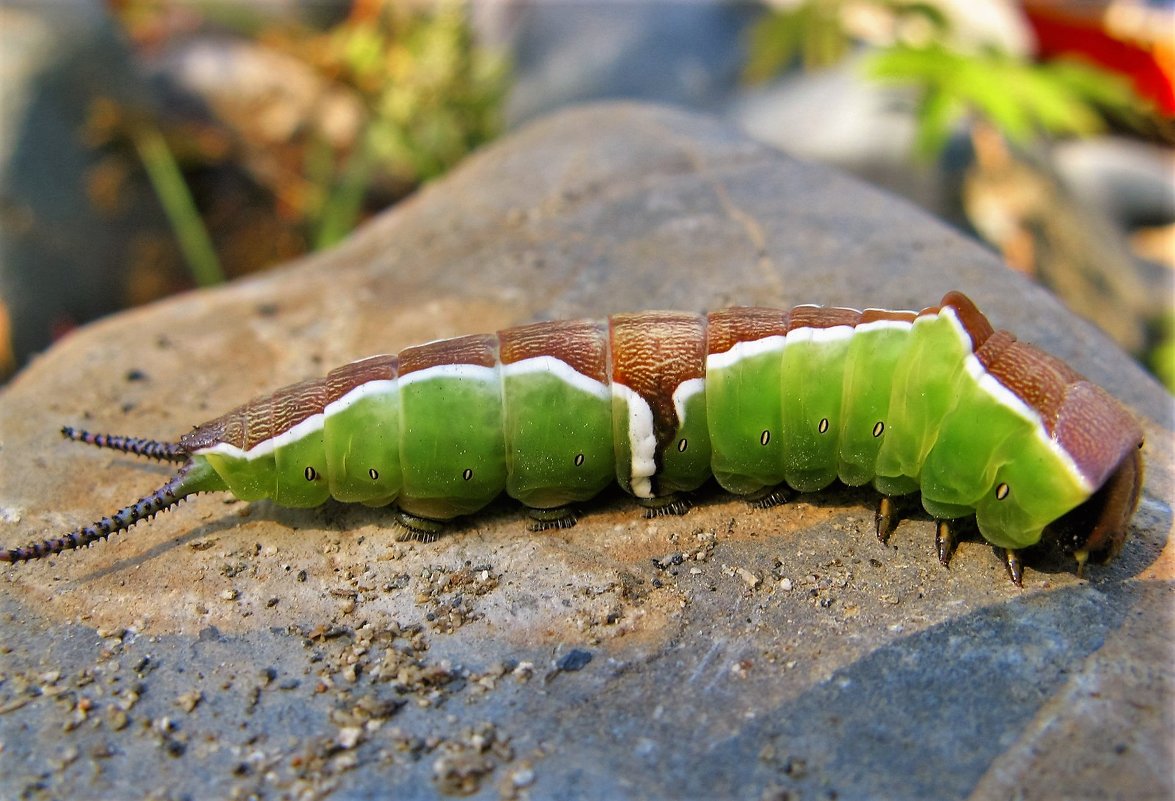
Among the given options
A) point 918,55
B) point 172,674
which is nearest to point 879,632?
point 172,674

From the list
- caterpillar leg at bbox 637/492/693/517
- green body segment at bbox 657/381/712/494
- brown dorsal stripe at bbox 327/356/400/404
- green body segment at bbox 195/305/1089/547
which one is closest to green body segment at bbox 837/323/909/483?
green body segment at bbox 195/305/1089/547

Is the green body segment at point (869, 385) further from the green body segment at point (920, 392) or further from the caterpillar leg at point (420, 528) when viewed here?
the caterpillar leg at point (420, 528)

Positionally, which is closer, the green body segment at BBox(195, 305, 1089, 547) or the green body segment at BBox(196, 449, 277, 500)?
the green body segment at BBox(195, 305, 1089, 547)

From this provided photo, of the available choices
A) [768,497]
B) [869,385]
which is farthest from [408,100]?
[869,385]

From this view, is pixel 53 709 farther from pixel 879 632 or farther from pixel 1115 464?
pixel 1115 464

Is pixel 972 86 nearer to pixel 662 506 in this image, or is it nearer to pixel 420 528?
pixel 662 506

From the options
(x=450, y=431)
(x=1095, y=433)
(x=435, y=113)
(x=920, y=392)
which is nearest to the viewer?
(x=1095, y=433)

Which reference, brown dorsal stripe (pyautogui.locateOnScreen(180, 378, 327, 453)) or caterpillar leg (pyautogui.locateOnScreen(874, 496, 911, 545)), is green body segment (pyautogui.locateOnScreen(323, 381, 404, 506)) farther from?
caterpillar leg (pyautogui.locateOnScreen(874, 496, 911, 545))
